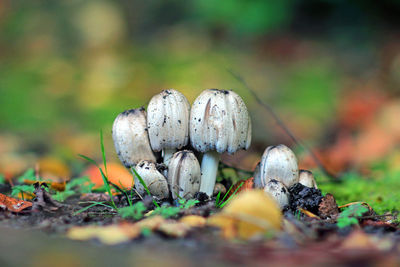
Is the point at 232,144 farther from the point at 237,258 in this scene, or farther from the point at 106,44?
the point at 106,44

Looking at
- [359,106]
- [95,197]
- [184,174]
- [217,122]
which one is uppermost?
[359,106]

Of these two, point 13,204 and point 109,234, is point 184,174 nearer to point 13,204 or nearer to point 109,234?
point 109,234

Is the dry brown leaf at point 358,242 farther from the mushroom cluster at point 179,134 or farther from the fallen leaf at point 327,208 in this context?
the mushroom cluster at point 179,134

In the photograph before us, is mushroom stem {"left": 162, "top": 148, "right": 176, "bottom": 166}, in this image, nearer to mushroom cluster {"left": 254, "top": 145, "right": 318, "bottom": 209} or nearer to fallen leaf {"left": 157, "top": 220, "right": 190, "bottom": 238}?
mushroom cluster {"left": 254, "top": 145, "right": 318, "bottom": 209}

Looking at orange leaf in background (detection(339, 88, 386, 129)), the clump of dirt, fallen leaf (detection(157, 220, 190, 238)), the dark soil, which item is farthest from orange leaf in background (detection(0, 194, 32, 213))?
orange leaf in background (detection(339, 88, 386, 129))

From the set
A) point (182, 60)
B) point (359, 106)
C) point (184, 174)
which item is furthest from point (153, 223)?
point (182, 60)

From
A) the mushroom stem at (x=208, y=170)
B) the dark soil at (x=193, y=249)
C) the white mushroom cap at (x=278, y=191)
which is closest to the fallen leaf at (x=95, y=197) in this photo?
the mushroom stem at (x=208, y=170)

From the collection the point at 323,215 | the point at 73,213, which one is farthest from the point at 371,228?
the point at 73,213
